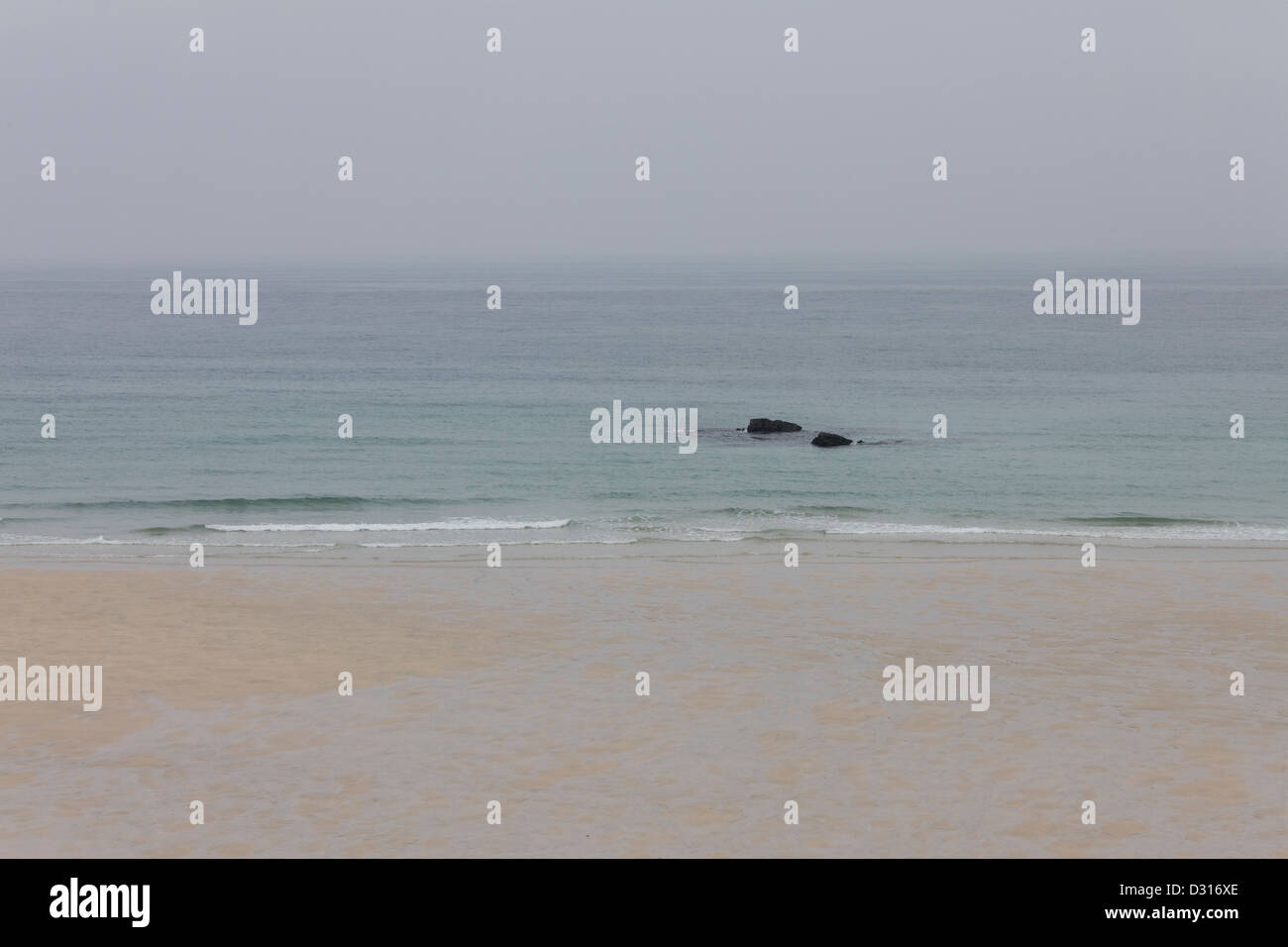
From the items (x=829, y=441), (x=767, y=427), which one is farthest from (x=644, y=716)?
(x=767, y=427)

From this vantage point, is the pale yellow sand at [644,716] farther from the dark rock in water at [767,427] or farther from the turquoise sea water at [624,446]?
Answer: the dark rock in water at [767,427]

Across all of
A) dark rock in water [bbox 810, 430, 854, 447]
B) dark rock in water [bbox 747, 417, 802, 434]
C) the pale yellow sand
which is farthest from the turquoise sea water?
the pale yellow sand

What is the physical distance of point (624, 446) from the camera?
4438 centimetres

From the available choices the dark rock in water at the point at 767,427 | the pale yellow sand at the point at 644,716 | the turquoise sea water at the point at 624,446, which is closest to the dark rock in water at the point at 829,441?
the turquoise sea water at the point at 624,446

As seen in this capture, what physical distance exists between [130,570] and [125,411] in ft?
94.0

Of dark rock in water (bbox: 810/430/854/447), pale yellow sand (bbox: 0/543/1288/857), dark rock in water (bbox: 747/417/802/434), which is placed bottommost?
pale yellow sand (bbox: 0/543/1288/857)

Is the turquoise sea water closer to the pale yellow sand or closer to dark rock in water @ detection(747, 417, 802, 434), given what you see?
dark rock in water @ detection(747, 417, 802, 434)

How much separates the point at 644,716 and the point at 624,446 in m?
28.8

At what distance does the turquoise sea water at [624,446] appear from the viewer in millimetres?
32562

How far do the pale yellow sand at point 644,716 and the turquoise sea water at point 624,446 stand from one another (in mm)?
6225

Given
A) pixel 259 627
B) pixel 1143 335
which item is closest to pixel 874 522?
pixel 259 627

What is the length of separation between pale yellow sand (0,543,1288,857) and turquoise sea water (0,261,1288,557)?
20.4 ft

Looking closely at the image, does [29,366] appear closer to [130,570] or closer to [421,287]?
[130,570]

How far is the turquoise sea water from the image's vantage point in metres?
32.6
